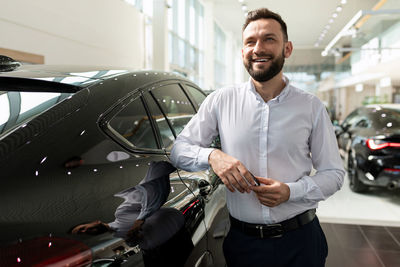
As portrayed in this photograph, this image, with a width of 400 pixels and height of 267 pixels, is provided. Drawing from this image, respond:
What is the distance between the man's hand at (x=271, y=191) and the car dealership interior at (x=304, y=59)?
11.7 inches

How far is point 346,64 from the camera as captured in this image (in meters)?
13.5

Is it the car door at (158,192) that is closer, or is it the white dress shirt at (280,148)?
the car door at (158,192)

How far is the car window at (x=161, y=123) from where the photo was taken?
153 cm

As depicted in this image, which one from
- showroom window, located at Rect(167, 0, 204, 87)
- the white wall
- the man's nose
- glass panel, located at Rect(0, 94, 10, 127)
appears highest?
showroom window, located at Rect(167, 0, 204, 87)

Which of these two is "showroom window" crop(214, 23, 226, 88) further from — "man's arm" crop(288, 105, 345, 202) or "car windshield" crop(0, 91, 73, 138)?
"car windshield" crop(0, 91, 73, 138)

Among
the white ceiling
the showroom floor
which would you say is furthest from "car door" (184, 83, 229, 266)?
the white ceiling

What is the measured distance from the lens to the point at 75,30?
6305 millimetres

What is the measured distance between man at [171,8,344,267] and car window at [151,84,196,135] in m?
0.35

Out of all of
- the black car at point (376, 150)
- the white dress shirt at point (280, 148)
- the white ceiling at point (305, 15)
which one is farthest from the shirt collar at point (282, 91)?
the white ceiling at point (305, 15)

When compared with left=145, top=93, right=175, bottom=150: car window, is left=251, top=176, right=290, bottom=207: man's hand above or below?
below

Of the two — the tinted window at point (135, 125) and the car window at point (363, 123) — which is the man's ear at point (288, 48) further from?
the car window at point (363, 123)

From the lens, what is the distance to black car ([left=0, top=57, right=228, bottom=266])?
2.60ft

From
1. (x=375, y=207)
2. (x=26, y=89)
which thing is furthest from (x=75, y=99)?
(x=375, y=207)

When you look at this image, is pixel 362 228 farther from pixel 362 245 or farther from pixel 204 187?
pixel 204 187
